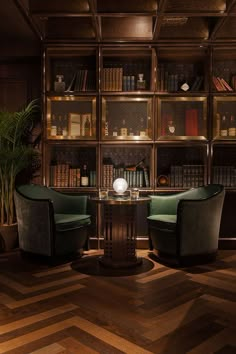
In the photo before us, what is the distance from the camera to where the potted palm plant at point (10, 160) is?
15.4 ft

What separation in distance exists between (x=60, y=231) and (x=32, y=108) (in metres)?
1.83

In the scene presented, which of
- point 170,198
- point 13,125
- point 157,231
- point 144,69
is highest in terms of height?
point 144,69

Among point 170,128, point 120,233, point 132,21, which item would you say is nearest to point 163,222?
point 120,233

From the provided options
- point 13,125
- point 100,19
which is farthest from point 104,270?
point 100,19

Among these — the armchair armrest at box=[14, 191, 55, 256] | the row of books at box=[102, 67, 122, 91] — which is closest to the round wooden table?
the armchair armrest at box=[14, 191, 55, 256]

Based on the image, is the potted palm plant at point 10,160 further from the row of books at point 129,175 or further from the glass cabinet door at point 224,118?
the glass cabinet door at point 224,118

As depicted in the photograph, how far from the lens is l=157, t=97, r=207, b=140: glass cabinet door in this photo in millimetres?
4930

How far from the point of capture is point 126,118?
5.09 meters

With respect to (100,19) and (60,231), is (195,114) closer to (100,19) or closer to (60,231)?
(100,19)

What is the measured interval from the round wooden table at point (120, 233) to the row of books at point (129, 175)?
995mm

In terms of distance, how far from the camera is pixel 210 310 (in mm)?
2818

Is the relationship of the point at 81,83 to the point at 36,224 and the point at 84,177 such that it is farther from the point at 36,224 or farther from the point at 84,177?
the point at 36,224

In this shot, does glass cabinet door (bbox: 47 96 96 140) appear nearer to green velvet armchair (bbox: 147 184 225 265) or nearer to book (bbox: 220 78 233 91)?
green velvet armchair (bbox: 147 184 225 265)

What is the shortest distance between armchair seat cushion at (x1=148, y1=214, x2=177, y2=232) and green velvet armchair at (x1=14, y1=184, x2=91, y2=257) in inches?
29.6
